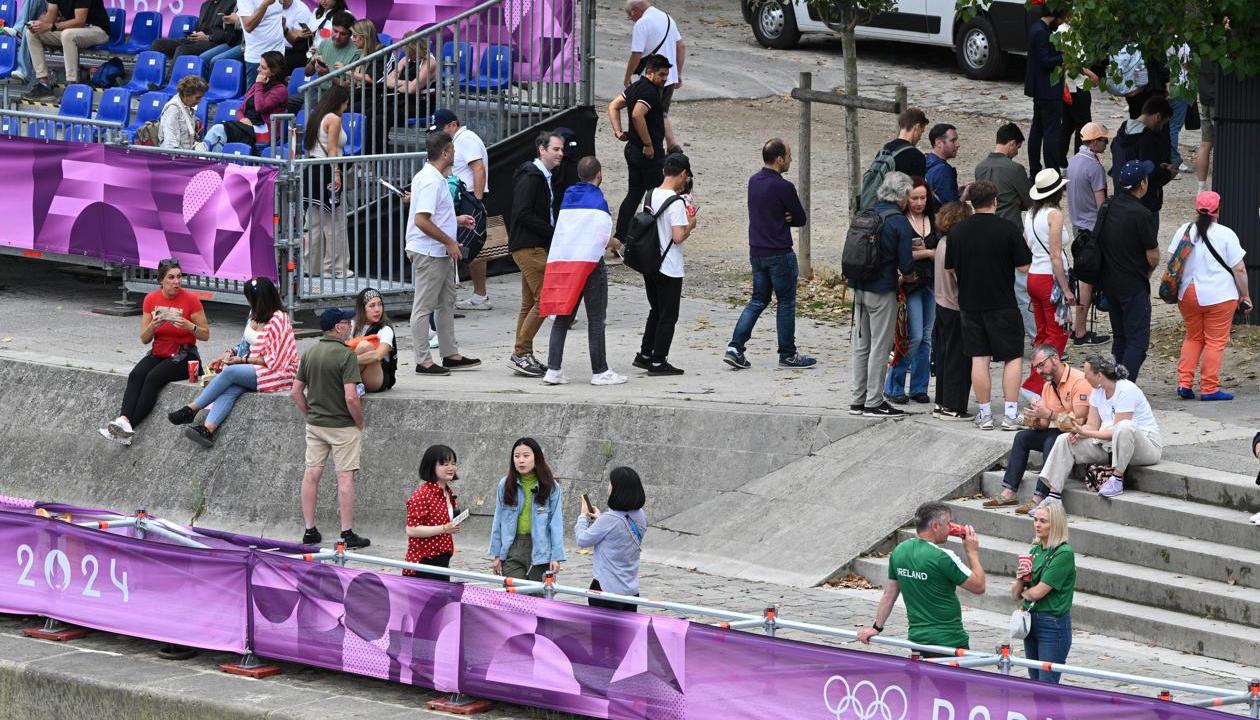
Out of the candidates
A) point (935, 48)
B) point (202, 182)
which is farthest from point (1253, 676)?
point (935, 48)

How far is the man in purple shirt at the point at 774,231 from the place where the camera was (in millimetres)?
14281

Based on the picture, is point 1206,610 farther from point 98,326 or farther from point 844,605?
point 98,326

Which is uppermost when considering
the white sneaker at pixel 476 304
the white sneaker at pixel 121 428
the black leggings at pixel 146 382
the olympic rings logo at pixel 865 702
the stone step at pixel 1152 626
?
the white sneaker at pixel 476 304

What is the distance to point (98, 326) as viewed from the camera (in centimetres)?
1722

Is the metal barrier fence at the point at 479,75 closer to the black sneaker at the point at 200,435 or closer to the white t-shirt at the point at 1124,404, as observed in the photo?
the black sneaker at the point at 200,435

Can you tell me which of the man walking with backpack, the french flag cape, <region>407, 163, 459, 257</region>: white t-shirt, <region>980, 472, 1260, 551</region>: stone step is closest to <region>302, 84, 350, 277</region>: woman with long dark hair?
<region>407, 163, 459, 257</region>: white t-shirt

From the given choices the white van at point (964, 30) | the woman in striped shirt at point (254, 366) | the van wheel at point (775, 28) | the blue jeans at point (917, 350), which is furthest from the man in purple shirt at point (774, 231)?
the van wheel at point (775, 28)

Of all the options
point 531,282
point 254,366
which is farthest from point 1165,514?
point 254,366

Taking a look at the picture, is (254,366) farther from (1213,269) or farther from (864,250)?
(1213,269)

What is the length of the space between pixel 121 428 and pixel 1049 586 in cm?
811

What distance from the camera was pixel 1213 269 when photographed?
13.3m

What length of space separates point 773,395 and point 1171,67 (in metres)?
3.73

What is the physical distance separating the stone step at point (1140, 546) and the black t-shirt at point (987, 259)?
4.56 feet

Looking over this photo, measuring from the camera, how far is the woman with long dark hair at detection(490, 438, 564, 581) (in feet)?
35.5
